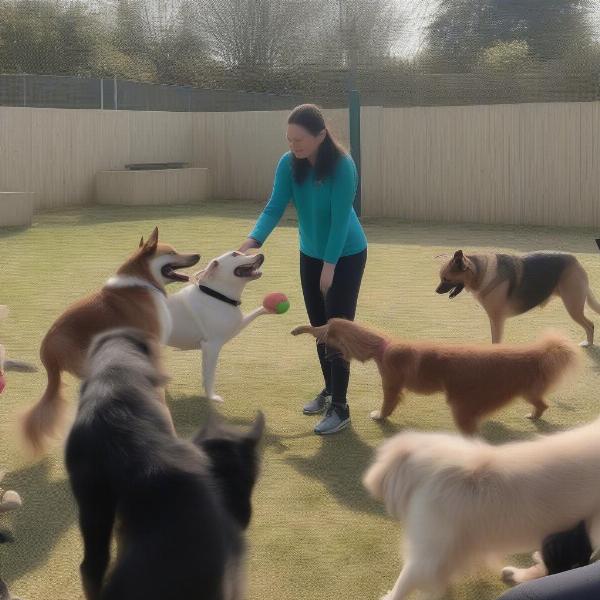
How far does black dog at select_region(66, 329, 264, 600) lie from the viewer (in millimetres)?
2332

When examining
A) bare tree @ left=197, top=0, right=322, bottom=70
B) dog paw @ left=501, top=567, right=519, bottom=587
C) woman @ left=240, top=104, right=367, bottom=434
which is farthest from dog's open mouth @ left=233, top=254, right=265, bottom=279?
bare tree @ left=197, top=0, right=322, bottom=70

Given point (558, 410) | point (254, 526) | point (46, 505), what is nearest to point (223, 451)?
point (254, 526)

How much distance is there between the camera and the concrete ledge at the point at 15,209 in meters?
15.2

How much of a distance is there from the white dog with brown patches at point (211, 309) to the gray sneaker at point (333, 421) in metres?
0.89

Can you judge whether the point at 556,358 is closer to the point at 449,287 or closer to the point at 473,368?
the point at 473,368

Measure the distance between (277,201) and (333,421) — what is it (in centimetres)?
138

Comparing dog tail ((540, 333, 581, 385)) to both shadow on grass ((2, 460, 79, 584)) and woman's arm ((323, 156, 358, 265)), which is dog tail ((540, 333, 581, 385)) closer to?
woman's arm ((323, 156, 358, 265))

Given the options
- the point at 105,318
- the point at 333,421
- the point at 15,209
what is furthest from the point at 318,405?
the point at 15,209

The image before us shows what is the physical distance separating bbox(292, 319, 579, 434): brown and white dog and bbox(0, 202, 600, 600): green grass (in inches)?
18.4

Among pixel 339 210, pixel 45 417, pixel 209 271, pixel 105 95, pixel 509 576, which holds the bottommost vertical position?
pixel 509 576

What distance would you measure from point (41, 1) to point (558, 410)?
29917 mm

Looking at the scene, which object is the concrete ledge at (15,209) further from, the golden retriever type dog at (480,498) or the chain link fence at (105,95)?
the golden retriever type dog at (480,498)

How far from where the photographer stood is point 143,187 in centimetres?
1941

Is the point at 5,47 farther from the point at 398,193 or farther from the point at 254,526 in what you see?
the point at 254,526
